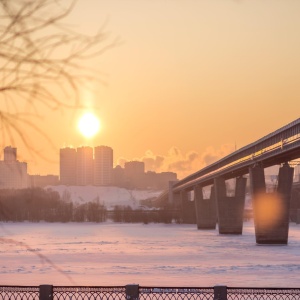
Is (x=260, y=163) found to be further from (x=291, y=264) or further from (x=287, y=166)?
(x=291, y=264)

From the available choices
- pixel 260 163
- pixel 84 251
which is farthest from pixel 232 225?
pixel 84 251

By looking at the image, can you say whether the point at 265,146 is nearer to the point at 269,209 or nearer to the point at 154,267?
the point at 269,209

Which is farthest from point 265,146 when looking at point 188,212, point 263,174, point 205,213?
point 188,212

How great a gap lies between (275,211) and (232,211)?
37.1 m

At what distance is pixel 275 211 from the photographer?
87.2 metres

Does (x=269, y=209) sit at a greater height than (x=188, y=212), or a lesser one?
lesser

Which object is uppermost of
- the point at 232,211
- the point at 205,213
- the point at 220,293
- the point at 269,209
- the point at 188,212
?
the point at 188,212

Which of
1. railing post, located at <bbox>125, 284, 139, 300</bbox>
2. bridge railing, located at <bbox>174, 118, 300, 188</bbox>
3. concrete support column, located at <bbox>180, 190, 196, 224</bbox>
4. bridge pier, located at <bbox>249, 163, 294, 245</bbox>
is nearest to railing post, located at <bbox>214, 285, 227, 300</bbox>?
railing post, located at <bbox>125, 284, 139, 300</bbox>

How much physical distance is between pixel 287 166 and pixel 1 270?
4568 cm

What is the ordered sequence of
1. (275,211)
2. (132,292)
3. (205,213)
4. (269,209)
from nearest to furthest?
1. (132,292)
2. (275,211)
3. (269,209)
4. (205,213)

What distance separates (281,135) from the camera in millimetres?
79062

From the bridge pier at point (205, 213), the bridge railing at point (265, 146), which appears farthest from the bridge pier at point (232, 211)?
the bridge pier at point (205, 213)

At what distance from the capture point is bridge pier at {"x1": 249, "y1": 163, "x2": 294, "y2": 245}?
85.6 metres

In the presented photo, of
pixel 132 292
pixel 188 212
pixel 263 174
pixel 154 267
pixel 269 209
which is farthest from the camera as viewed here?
Answer: pixel 188 212
